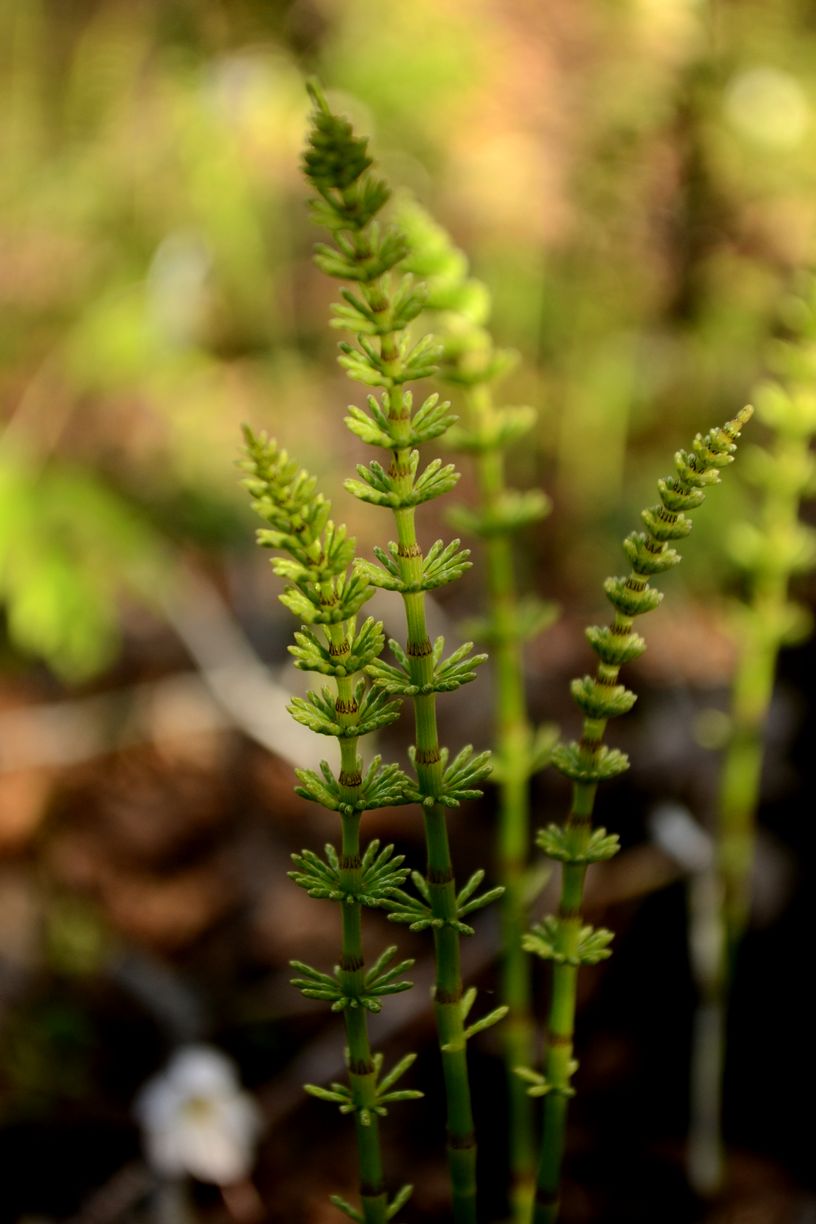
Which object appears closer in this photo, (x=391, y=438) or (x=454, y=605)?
(x=391, y=438)

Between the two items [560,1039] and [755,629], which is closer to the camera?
[560,1039]

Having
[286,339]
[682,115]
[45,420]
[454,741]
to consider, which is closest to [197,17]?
[286,339]

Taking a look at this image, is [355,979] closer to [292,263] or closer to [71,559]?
[71,559]

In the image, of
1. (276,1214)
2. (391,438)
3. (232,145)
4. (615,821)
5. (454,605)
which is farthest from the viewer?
(232,145)

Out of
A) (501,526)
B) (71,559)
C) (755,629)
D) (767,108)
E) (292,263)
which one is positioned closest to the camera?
(501,526)

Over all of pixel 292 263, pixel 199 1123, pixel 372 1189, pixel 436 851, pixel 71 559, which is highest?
pixel 292 263

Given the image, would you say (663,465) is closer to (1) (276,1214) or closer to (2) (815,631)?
(2) (815,631)

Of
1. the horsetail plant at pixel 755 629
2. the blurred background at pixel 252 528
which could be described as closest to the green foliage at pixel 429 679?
Result: the horsetail plant at pixel 755 629

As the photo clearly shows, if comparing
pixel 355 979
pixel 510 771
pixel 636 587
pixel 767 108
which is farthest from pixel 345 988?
pixel 767 108
